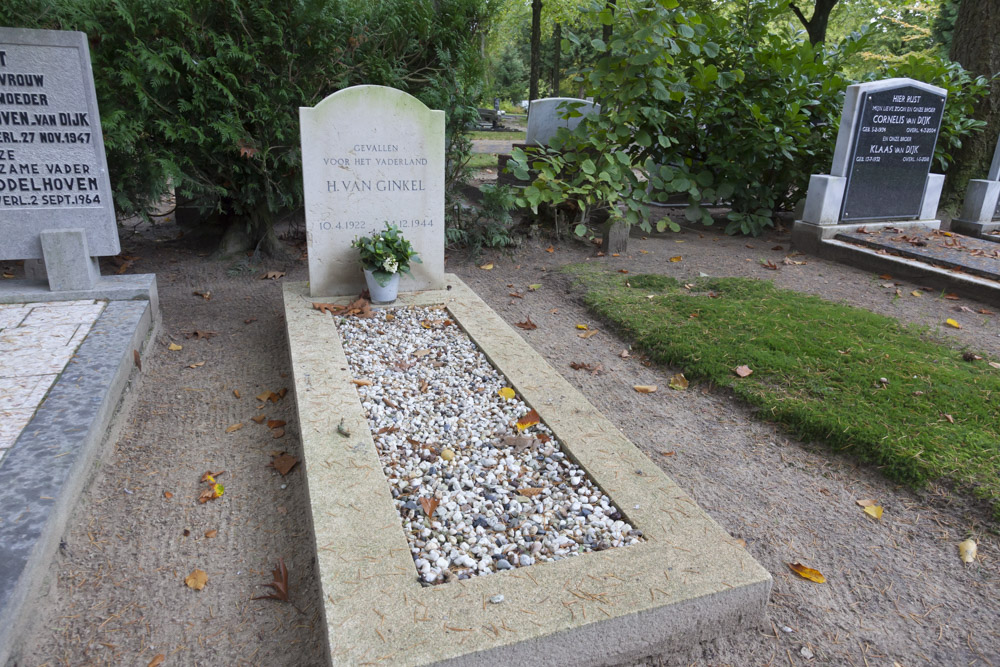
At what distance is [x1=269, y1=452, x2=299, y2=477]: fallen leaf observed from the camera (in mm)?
3168

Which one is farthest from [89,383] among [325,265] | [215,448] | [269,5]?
[269,5]

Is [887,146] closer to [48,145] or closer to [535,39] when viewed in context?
[48,145]

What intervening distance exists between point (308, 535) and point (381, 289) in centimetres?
262

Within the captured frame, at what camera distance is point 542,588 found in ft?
6.99

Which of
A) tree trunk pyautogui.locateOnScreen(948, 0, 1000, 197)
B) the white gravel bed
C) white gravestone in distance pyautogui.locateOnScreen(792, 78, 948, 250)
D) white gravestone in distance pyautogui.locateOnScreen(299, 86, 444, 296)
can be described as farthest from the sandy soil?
tree trunk pyautogui.locateOnScreen(948, 0, 1000, 197)

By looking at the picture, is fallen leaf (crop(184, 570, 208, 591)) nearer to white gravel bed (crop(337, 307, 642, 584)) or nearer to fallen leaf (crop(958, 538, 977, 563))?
white gravel bed (crop(337, 307, 642, 584))

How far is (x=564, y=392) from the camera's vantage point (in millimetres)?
3607

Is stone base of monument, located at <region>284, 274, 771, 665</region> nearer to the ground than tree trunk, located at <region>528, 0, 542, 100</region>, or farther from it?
nearer to the ground

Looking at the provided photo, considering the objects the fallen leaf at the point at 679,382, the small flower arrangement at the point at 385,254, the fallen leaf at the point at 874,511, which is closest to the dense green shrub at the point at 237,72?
the small flower arrangement at the point at 385,254

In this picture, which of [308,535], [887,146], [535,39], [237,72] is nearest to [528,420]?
[308,535]

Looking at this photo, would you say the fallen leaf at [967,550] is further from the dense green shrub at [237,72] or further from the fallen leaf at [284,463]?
the dense green shrub at [237,72]

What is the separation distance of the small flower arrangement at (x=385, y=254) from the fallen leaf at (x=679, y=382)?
220 cm

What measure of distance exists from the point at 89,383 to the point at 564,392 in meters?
2.44

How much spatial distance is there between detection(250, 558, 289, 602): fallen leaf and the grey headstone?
7.45 meters
